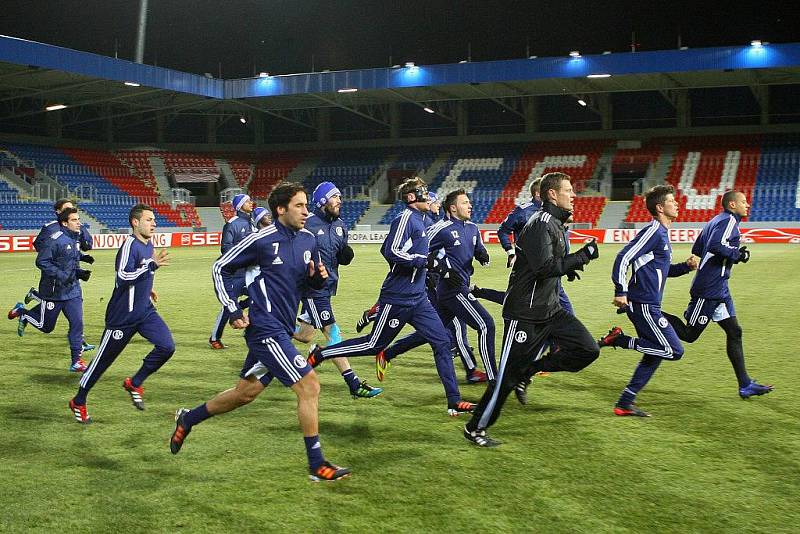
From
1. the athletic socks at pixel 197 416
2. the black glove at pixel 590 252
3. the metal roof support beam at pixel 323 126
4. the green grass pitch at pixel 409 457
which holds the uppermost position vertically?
the metal roof support beam at pixel 323 126

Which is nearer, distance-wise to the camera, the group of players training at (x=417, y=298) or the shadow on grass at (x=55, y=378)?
the group of players training at (x=417, y=298)

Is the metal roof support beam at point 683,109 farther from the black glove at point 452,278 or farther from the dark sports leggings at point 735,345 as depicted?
the black glove at point 452,278

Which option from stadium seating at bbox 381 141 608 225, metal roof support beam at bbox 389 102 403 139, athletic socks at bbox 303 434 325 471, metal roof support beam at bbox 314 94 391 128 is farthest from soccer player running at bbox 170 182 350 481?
metal roof support beam at bbox 389 102 403 139

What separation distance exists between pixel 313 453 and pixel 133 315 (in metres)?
2.84

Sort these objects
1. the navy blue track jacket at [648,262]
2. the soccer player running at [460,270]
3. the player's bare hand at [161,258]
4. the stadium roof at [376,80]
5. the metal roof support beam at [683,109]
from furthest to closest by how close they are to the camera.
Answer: the metal roof support beam at [683,109], the stadium roof at [376,80], the soccer player running at [460,270], the player's bare hand at [161,258], the navy blue track jacket at [648,262]

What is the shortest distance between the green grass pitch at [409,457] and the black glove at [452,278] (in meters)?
1.13

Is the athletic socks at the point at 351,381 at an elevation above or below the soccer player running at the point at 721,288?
below

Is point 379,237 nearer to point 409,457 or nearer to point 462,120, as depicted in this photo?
point 462,120

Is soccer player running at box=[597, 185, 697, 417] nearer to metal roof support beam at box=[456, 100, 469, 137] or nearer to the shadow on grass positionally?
the shadow on grass

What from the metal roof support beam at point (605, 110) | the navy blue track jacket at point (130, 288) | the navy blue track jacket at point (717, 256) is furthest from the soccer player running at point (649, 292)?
the metal roof support beam at point (605, 110)

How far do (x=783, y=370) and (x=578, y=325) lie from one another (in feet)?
13.7

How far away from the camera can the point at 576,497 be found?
496 cm

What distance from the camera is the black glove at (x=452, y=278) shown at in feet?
26.8

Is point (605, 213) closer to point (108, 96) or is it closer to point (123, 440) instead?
point (108, 96)
